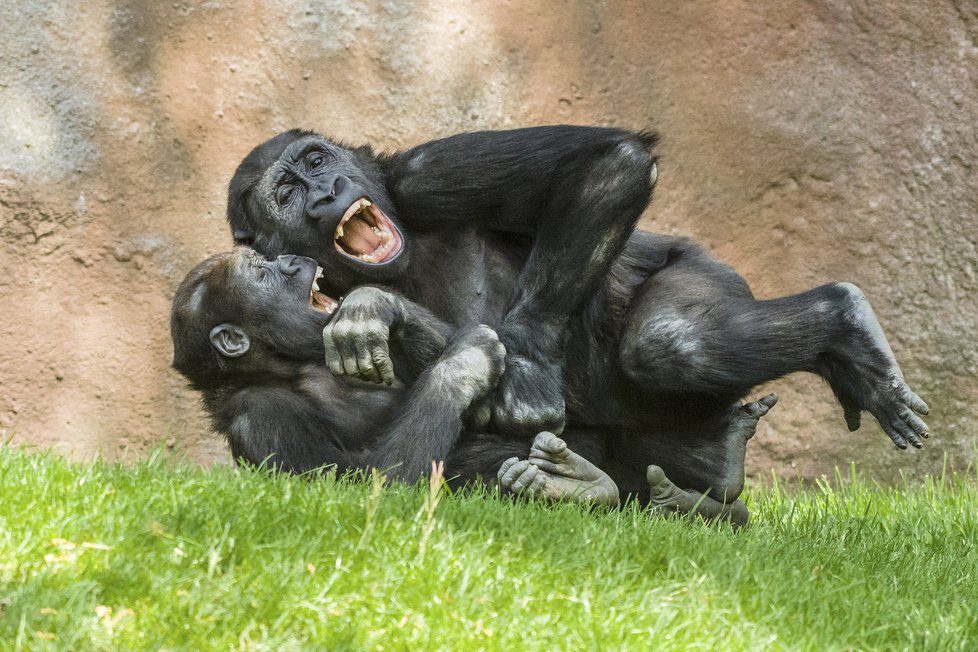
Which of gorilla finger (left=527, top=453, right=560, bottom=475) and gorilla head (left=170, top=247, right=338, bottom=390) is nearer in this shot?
gorilla finger (left=527, top=453, right=560, bottom=475)

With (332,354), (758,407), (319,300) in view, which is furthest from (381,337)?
(758,407)

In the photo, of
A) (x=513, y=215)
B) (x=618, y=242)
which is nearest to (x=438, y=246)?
(x=513, y=215)

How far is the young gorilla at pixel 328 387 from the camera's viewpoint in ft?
12.0

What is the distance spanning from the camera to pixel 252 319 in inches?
158

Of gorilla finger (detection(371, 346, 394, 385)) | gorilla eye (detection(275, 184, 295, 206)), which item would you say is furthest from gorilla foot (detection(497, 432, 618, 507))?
gorilla eye (detection(275, 184, 295, 206))

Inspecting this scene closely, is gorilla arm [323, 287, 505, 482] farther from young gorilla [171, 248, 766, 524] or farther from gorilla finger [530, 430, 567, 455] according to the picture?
gorilla finger [530, 430, 567, 455]

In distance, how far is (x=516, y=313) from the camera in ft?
13.2

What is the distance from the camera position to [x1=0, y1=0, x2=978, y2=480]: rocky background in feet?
17.4

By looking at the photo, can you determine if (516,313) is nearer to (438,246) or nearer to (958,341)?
(438,246)

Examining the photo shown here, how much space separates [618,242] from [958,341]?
2.16 m

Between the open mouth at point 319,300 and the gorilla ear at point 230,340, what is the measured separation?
0.79 ft

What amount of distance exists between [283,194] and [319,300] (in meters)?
0.39

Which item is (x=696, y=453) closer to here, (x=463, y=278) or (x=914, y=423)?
(x=914, y=423)

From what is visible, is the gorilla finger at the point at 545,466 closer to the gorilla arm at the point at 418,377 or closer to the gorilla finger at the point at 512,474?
the gorilla finger at the point at 512,474
